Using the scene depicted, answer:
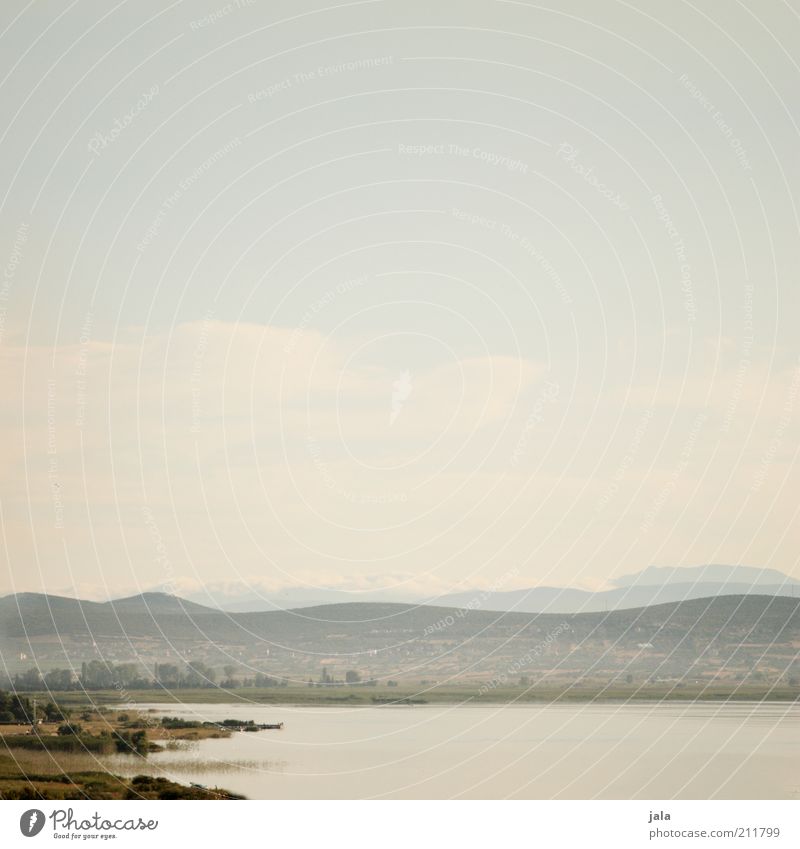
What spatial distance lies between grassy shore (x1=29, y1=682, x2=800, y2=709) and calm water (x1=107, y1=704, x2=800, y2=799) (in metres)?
0.26

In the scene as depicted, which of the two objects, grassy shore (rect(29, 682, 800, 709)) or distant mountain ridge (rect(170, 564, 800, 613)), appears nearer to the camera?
A: grassy shore (rect(29, 682, 800, 709))

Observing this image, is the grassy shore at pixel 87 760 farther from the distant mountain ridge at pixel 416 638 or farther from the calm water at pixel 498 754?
the distant mountain ridge at pixel 416 638

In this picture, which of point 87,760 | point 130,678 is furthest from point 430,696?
point 87,760

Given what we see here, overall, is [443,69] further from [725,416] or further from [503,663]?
[503,663]

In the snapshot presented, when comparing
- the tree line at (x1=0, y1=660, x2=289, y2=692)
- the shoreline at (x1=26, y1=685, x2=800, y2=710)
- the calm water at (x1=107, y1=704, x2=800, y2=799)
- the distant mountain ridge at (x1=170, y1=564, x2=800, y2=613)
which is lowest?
the calm water at (x1=107, y1=704, x2=800, y2=799)

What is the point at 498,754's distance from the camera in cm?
1914

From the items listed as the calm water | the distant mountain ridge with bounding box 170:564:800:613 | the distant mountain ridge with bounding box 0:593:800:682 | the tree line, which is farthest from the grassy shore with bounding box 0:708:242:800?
the distant mountain ridge with bounding box 170:564:800:613

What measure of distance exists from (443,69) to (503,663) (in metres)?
9.67

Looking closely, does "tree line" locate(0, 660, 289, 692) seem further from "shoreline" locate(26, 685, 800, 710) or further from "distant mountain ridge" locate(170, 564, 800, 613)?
"distant mountain ridge" locate(170, 564, 800, 613)

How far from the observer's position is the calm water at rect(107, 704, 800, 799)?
1794cm

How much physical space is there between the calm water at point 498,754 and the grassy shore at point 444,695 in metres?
0.26

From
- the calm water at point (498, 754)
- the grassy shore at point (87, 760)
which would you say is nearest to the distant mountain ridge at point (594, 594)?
the calm water at point (498, 754)

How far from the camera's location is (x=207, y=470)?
2064cm

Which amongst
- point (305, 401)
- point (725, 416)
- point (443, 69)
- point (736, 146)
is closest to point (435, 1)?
point (443, 69)
